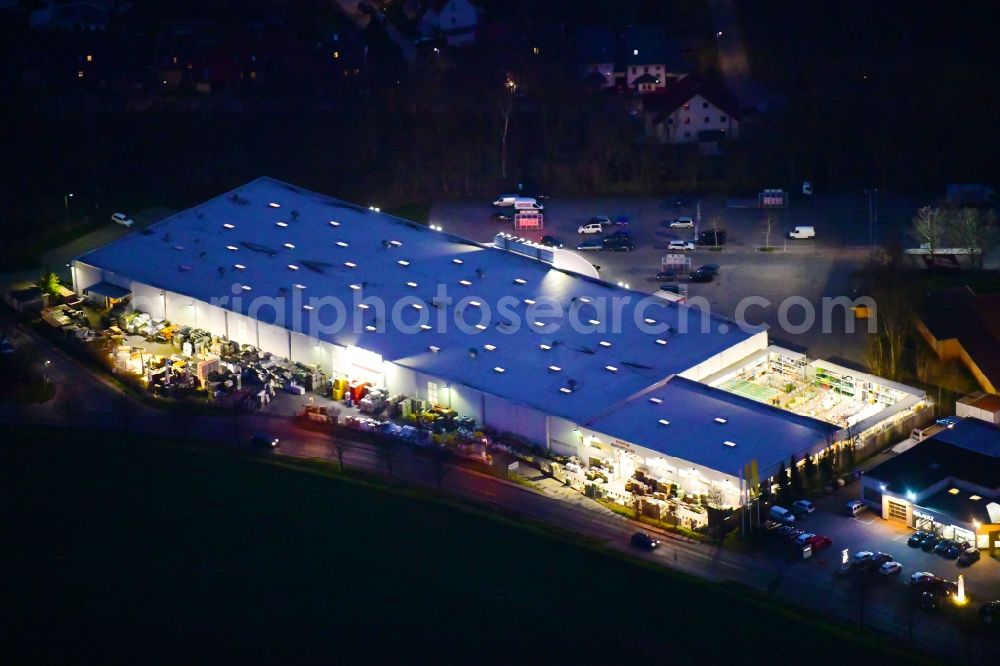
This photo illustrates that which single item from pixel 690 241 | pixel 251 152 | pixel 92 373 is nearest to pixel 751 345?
pixel 690 241

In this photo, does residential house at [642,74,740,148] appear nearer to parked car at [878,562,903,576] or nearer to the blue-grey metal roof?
the blue-grey metal roof

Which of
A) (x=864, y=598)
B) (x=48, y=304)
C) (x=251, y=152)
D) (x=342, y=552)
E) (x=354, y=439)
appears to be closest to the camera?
(x=864, y=598)

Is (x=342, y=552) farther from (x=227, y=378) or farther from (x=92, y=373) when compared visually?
(x=92, y=373)

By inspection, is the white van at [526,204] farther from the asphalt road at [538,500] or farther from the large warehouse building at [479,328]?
the asphalt road at [538,500]

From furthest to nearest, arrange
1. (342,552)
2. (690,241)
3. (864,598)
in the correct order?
(690,241) < (342,552) < (864,598)

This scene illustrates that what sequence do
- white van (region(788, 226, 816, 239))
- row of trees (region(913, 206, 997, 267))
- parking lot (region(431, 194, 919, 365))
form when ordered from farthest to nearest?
white van (region(788, 226, 816, 239)) < row of trees (region(913, 206, 997, 267)) < parking lot (region(431, 194, 919, 365))

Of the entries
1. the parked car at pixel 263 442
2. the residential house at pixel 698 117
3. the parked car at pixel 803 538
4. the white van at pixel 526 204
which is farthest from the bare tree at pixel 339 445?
the residential house at pixel 698 117

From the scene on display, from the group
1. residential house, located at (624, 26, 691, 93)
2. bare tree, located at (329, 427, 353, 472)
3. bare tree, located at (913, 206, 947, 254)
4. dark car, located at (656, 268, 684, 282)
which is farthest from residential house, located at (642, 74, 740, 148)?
bare tree, located at (329, 427, 353, 472)
